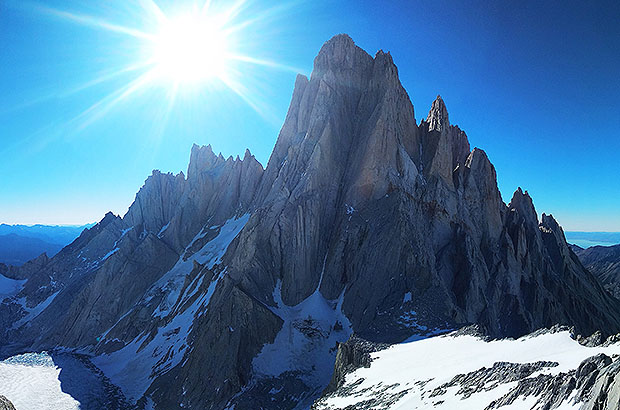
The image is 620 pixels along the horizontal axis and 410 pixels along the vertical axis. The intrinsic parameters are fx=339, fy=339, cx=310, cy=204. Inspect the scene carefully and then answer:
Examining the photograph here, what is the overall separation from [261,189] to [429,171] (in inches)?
1451

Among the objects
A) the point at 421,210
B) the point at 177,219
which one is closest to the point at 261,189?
the point at 177,219

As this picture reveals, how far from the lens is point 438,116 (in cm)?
7062

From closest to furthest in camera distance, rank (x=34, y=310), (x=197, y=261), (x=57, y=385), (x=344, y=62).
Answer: (x=57, y=385) → (x=344, y=62) → (x=197, y=261) → (x=34, y=310)

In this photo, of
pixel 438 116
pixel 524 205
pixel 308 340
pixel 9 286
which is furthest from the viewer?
pixel 9 286

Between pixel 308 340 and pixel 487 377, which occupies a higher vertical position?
pixel 308 340

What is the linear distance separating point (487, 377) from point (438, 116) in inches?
2512

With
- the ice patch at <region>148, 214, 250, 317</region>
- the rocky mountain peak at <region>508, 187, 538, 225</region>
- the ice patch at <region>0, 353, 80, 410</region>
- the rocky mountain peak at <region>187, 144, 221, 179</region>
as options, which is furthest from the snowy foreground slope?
the rocky mountain peak at <region>187, 144, 221, 179</region>

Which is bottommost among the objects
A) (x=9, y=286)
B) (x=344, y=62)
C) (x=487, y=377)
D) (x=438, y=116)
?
(x=487, y=377)

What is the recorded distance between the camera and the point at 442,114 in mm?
70500

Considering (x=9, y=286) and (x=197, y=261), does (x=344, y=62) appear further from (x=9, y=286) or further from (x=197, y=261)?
(x=9, y=286)

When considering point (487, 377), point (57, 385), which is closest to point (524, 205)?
point (487, 377)

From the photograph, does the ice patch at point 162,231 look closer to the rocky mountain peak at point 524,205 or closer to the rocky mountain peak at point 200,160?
the rocky mountain peak at point 200,160

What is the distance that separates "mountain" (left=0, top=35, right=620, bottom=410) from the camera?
4256 centimetres

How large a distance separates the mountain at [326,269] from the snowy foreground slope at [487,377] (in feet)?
31.8
